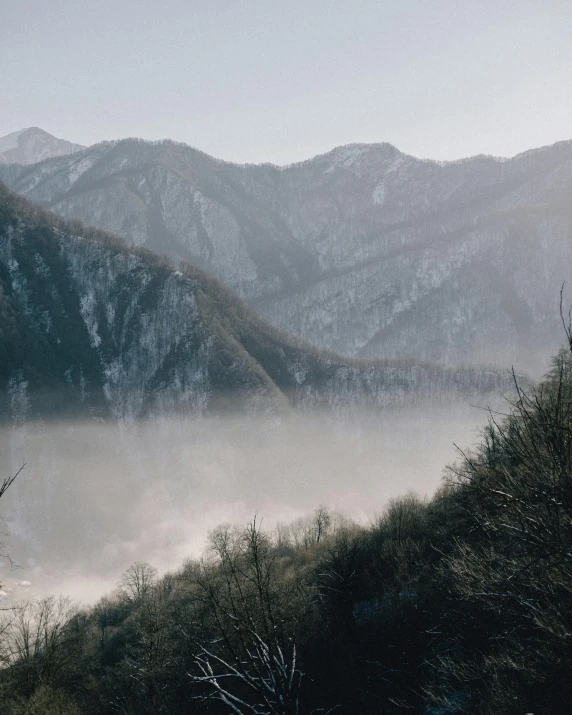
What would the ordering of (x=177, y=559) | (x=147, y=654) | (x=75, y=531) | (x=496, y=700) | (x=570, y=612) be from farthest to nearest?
1. (x=75, y=531)
2. (x=177, y=559)
3. (x=147, y=654)
4. (x=496, y=700)
5. (x=570, y=612)

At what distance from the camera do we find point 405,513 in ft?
151

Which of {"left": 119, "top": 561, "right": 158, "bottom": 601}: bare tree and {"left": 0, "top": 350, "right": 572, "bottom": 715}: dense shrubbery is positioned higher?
{"left": 0, "top": 350, "right": 572, "bottom": 715}: dense shrubbery

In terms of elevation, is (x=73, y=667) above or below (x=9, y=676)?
below

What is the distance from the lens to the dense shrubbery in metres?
13.2

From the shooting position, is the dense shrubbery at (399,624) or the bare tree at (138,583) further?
the bare tree at (138,583)

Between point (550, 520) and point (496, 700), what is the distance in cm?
616

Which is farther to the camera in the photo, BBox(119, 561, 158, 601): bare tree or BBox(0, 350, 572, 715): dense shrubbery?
BBox(119, 561, 158, 601): bare tree

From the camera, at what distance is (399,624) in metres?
28.3

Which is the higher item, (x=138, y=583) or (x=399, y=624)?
(x=399, y=624)

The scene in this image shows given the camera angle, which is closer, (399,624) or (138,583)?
(399,624)

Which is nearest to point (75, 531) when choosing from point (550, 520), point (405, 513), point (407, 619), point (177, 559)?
point (177, 559)

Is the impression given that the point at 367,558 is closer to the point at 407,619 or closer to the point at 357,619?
the point at 357,619

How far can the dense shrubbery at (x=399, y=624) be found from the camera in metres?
13.2

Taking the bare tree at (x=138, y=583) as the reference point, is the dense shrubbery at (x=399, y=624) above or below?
above
